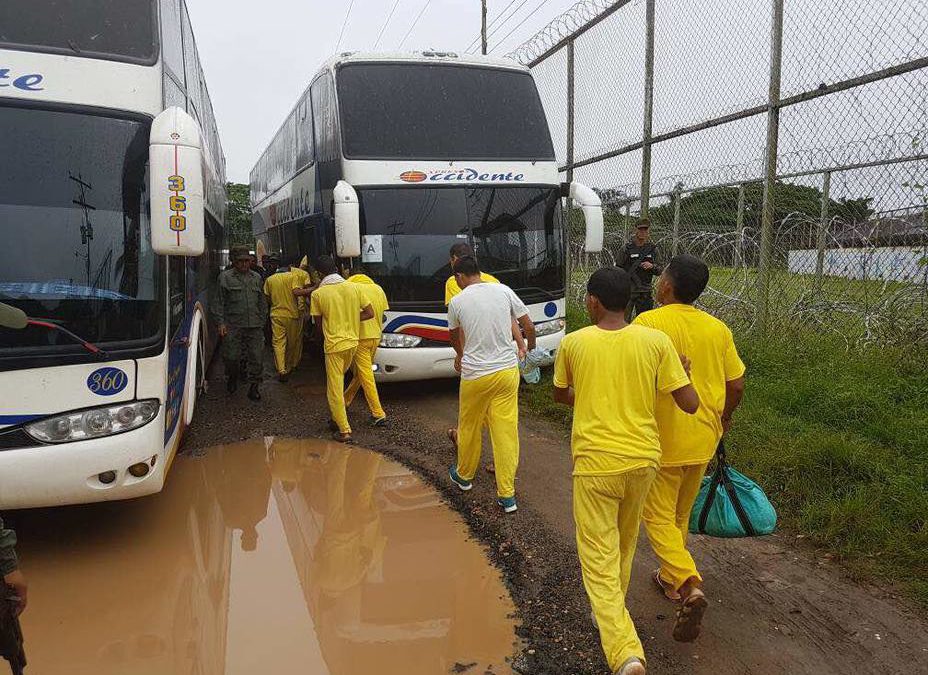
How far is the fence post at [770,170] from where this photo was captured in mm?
6699

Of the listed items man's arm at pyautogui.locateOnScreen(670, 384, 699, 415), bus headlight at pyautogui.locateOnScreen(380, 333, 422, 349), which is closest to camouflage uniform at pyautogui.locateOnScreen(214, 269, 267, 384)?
bus headlight at pyautogui.locateOnScreen(380, 333, 422, 349)

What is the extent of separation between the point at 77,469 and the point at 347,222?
3.74 meters

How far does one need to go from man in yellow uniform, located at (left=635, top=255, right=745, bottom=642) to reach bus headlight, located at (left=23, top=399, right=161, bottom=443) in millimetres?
2647

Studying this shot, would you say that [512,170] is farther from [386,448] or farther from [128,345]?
[128,345]

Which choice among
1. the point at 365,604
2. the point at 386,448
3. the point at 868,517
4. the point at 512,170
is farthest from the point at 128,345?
the point at 512,170

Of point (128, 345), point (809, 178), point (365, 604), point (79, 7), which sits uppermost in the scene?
point (79, 7)

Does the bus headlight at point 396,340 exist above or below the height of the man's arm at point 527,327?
below

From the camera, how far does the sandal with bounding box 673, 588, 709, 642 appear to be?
3004 mm

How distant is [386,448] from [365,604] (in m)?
2.56

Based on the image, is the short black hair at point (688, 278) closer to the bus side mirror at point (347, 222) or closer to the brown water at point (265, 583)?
the brown water at point (265, 583)

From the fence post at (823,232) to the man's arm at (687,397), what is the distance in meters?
4.58

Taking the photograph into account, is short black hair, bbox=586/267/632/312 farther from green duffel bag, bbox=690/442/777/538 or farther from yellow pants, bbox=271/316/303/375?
yellow pants, bbox=271/316/303/375

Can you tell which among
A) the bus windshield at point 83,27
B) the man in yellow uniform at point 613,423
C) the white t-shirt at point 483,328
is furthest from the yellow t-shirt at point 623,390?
the bus windshield at point 83,27

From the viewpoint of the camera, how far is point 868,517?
4070 millimetres
